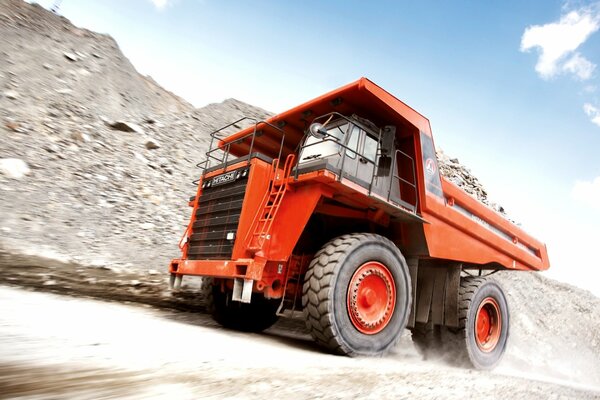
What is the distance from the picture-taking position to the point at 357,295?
164 inches

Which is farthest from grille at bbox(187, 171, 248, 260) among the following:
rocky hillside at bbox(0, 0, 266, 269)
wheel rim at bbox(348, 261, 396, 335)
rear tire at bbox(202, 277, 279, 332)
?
rocky hillside at bbox(0, 0, 266, 269)

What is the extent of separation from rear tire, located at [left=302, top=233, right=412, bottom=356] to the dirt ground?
272 mm

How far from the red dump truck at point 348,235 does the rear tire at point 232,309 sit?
0.05ft

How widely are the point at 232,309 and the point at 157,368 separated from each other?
3170 mm

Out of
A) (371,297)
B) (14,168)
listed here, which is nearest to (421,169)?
(371,297)

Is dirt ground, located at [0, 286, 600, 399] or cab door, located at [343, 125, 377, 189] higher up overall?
cab door, located at [343, 125, 377, 189]

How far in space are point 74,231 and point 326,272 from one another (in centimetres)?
532

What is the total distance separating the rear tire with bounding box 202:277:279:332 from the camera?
5.17 m

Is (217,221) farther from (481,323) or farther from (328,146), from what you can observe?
(481,323)

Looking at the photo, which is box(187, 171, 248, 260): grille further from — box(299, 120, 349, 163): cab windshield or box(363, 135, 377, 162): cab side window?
box(363, 135, 377, 162): cab side window

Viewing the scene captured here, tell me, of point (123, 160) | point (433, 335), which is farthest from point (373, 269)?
point (123, 160)

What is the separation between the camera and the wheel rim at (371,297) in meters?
4.10

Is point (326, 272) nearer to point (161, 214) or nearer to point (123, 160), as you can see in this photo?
point (161, 214)

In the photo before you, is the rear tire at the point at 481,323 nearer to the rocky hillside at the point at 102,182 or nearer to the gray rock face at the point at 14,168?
the rocky hillside at the point at 102,182
